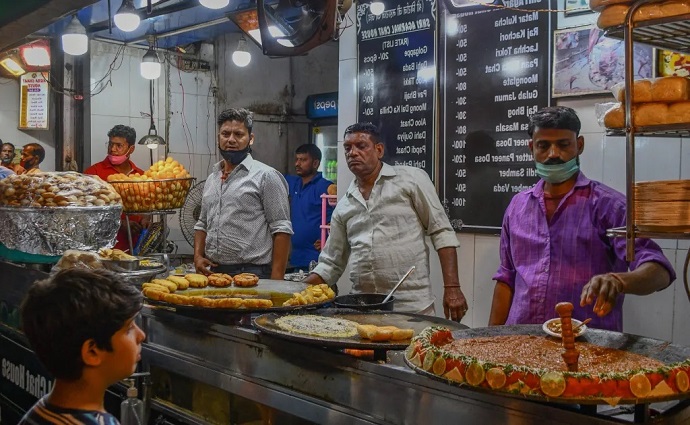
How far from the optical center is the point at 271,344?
7.64 feet

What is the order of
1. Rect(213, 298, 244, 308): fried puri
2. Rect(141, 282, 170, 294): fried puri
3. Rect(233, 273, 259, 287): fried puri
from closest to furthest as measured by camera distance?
1. Rect(213, 298, 244, 308): fried puri
2. Rect(141, 282, 170, 294): fried puri
3. Rect(233, 273, 259, 287): fried puri

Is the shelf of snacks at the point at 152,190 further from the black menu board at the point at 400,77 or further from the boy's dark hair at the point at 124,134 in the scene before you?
the boy's dark hair at the point at 124,134

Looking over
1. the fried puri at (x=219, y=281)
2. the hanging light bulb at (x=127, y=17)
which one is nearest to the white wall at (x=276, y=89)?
the hanging light bulb at (x=127, y=17)

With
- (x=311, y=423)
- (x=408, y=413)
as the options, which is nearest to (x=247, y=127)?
(x=311, y=423)

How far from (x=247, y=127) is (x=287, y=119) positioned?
20.6 feet

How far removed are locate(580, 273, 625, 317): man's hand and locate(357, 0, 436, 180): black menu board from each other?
8.40 ft

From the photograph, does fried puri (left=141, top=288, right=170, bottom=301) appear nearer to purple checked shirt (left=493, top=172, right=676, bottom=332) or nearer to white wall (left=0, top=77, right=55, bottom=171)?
purple checked shirt (left=493, top=172, right=676, bottom=332)

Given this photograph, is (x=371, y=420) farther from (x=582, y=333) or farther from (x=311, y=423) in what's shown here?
(x=582, y=333)

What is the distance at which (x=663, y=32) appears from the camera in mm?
2156

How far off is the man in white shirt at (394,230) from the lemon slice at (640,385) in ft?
6.89

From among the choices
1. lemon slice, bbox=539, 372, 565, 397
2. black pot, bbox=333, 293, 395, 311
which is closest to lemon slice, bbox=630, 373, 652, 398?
lemon slice, bbox=539, 372, 565, 397

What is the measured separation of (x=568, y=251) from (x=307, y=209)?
4.65m

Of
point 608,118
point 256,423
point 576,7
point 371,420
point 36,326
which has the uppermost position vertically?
point 576,7

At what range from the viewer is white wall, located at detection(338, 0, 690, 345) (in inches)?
137
